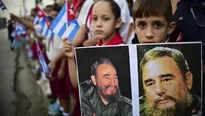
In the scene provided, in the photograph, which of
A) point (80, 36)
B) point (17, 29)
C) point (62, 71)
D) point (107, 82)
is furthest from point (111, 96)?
point (17, 29)

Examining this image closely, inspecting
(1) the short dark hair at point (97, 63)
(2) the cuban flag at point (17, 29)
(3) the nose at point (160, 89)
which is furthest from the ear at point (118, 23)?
(2) the cuban flag at point (17, 29)

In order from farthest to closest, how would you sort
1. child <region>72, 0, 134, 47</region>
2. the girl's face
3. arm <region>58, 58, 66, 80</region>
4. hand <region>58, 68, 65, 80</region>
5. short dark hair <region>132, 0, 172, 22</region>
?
1. hand <region>58, 68, 65, 80</region>
2. arm <region>58, 58, 66, 80</region>
3. child <region>72, 0, 134, 47</region>
4. the girl's face
5. short dark hair <region>132, 0, 172, 22</region>

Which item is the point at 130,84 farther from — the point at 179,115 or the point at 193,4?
the point at 193,4

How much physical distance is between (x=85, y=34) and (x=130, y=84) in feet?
4.32

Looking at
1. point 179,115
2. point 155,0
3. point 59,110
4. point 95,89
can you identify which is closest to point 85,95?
point 95,89

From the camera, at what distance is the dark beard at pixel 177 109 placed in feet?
4.42

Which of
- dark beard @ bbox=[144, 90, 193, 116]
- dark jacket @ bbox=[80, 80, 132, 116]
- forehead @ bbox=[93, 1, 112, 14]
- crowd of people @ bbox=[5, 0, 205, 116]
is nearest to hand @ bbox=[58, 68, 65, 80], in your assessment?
crowd of people @ bbox=[5, 0, 205, 116]

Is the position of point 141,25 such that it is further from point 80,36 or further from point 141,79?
point 80,36

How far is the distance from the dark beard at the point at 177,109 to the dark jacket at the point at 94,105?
0.35 feet

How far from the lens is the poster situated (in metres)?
1.33

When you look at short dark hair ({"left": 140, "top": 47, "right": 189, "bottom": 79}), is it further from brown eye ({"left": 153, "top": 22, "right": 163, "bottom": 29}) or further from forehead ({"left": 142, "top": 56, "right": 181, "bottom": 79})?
brown eye ({"left": 153, "top": 22, "right": 163, "bottom": 29})

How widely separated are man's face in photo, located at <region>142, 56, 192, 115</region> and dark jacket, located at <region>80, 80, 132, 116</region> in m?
0.13

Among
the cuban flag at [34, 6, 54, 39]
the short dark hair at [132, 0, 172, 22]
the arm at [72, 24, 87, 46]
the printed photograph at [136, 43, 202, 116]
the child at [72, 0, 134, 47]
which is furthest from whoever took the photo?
the cuban flag at [34, 6, 54, 39]

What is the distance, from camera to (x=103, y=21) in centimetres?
195
